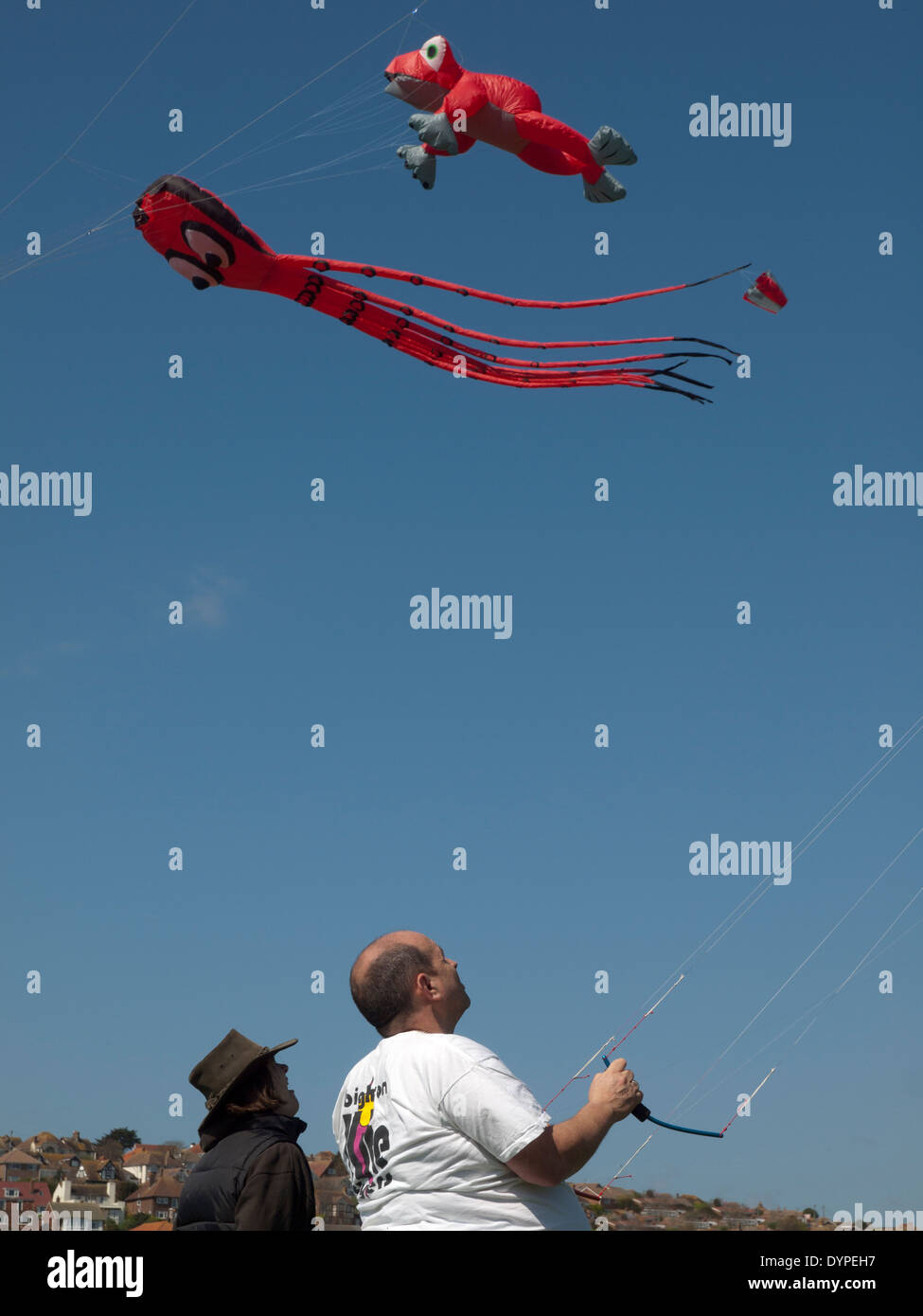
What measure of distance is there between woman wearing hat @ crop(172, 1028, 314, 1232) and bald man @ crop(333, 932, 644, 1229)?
872 mm

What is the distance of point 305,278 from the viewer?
35.6ft

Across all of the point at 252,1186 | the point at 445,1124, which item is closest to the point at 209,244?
the point at 252,1186

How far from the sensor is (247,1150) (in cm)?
475

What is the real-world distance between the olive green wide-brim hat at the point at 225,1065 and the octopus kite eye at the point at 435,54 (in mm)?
8658

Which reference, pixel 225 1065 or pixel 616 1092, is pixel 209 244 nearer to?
pixel 225 1065

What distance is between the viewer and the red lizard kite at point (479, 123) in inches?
422

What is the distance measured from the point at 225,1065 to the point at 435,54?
8.87 m

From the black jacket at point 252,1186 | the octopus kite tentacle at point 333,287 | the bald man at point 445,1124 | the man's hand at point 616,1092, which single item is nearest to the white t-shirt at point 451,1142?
the bald man at point 445,1124

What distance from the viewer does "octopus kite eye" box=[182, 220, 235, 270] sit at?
1027cm

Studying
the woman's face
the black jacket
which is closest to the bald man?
the black jacket

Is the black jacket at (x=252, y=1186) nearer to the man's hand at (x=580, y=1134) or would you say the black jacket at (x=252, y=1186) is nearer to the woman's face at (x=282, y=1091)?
the woman's face at (x=282, y=1091)
